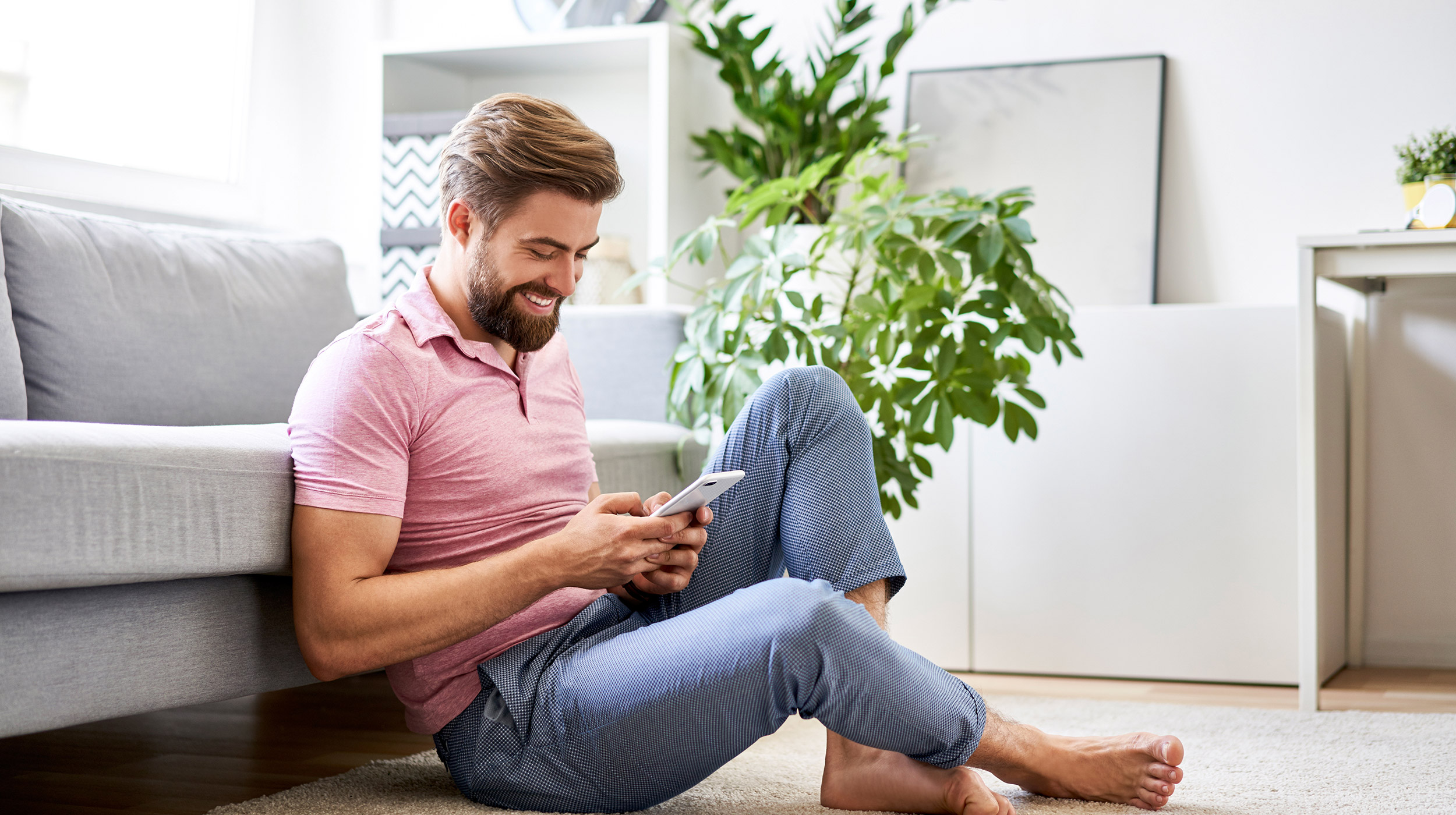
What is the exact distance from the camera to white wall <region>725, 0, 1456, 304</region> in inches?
96.7

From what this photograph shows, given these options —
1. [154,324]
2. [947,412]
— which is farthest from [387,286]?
[947,412]

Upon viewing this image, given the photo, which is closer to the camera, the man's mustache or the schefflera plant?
the man's mustache

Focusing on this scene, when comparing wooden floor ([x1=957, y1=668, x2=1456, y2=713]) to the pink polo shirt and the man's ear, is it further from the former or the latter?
the man's ear

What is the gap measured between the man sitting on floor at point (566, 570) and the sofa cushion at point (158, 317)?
556mm

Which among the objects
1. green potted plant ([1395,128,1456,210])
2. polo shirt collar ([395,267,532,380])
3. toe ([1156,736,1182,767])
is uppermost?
green potted plant ([1395,128,1456,210])

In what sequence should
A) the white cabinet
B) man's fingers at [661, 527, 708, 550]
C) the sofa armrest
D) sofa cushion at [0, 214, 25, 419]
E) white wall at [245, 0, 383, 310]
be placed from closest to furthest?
1. the sofa armrest
2. man's fingers at [661, 527, 708, 550]
3. sofa cushion at [0, 214, 25, 419]
4. the white cabinet
5. white wall at [245, 0, 383, 310]

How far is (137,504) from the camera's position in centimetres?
113

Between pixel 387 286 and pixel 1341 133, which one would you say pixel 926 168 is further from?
pixel 387 286

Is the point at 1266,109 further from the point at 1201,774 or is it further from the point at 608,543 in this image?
the point at 608,543

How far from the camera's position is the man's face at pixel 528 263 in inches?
49.8

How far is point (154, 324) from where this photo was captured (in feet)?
5.72

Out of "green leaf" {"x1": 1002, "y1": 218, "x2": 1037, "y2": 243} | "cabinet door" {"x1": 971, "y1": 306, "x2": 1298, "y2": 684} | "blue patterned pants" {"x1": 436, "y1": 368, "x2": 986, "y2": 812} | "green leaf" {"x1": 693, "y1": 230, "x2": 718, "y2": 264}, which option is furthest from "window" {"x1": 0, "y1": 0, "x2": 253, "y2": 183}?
"cabinet door" {"x1": 971, "y1": 306, "x2": 1298, "y2": 684}

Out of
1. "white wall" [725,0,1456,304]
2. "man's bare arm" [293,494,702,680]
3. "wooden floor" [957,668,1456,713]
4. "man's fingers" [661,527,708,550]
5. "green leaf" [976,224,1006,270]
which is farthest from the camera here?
"white wall" [725,0,1456,304]

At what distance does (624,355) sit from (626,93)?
2.93 feet
